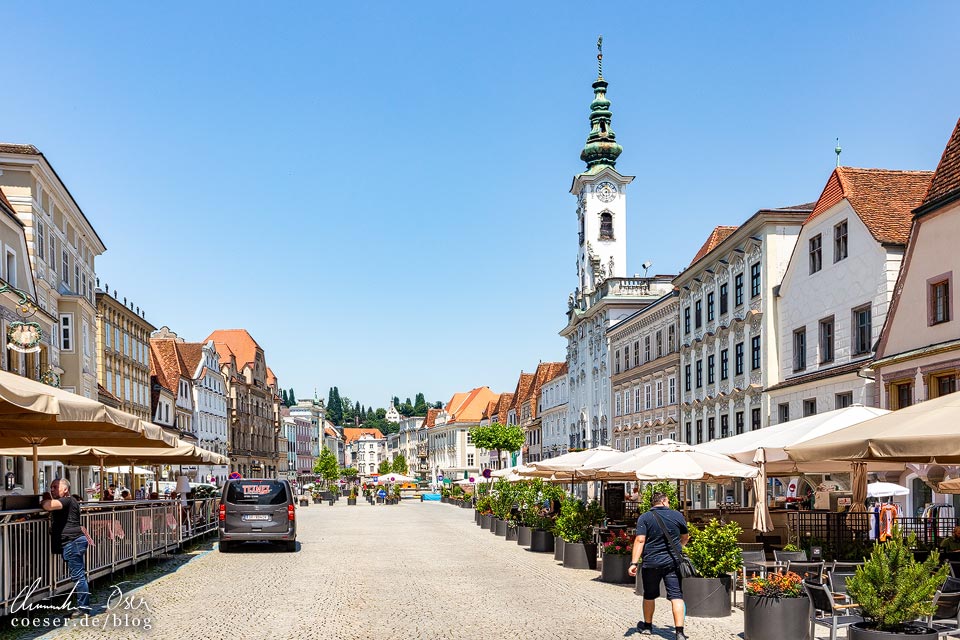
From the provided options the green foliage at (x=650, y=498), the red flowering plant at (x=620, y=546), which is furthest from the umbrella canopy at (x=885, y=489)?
the red flowering plant at (x=620, y=546)

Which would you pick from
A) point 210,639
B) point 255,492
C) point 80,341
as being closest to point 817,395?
point 255,492

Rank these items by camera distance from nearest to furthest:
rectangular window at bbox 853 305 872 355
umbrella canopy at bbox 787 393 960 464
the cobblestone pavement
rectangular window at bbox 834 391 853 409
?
umbrella canopy at bbox 787 393 960 464 → the cobblestone pavement → rectangular window at bbox 853 305 872 355 → rectangular window at bbox 834 391 853 409

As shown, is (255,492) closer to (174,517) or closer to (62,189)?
(174,517)

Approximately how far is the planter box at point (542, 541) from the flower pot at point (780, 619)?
15224 mm

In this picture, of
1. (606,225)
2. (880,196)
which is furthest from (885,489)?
(606,225)

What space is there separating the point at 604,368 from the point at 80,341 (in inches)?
1414

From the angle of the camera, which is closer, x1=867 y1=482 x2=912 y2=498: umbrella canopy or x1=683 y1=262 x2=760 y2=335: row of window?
x1=867 y1=482 x2=912 y2=498: umbrella canopy

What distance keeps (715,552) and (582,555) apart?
23.5 ft

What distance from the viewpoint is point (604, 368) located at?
237ft

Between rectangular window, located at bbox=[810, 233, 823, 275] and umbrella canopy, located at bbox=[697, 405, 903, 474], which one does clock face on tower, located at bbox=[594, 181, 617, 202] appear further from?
umbrella canopy, located at bbox=[697, 405, 903, 474]

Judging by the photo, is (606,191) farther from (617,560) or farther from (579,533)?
(617,560)

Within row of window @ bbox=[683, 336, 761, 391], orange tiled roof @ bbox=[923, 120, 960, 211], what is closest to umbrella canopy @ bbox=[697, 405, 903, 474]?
orange tiled roof @ bbox=[923, 120, 960, 211]

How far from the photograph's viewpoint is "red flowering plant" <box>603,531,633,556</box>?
1862cm

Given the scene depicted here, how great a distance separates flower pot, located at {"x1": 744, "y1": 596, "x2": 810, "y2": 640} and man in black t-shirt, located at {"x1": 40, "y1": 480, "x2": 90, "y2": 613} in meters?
8.63
